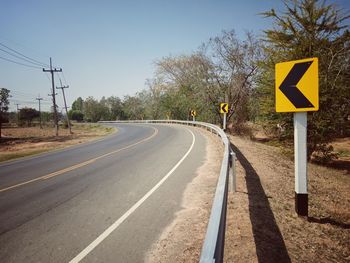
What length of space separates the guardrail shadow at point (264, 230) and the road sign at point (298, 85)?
85.6 inches

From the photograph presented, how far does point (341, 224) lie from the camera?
492 centimetres

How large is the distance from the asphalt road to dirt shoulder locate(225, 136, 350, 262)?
1.46 meters

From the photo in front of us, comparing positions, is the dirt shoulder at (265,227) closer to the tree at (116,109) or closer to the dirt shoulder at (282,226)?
the dirt shoulder at (282,226)

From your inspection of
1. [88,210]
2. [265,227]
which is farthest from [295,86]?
[88,210]

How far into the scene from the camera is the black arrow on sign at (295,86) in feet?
14.7

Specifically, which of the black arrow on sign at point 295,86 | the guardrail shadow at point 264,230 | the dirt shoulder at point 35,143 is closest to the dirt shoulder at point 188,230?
the guardrail shadow at point 264,230

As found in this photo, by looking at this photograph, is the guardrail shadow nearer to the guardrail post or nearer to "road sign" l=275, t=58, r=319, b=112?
the guardrail post

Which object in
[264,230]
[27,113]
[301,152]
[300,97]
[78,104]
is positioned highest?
[78,104]

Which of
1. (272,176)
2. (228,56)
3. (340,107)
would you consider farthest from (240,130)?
(272,176)

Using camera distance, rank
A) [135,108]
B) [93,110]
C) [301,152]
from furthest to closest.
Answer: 1. [93,110]
2. [135,108]
3. [301,152]

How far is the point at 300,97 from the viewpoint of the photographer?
4523mm

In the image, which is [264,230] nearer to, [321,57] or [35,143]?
[321,57]

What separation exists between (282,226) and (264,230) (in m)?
0.41

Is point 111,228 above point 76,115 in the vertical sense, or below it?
below
